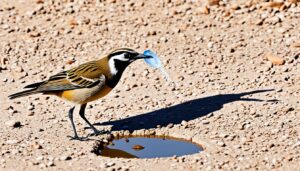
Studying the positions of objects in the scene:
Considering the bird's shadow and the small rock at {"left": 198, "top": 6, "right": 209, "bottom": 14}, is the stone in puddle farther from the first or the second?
the small rock at {"left": 198, "top": 6, "right": 209, "bottom": 14}

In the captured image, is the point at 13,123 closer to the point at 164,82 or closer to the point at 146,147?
the point at 146,147

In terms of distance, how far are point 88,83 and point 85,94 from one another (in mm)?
152

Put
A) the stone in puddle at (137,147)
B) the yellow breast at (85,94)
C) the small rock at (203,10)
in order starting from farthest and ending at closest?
the small rock at (203,10)
the yellow breast at (85,94)
the stone in puddle at (137,147)

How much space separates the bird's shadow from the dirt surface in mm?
16

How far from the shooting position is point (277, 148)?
11.8m

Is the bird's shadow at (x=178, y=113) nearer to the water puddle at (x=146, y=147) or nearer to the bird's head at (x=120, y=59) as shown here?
the water puddle at (x=146, y=147)

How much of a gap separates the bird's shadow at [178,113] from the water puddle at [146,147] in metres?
0.32

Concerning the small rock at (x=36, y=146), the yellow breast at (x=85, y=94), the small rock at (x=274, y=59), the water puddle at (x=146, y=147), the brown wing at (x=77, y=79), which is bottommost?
the water puddle at (x=146, y=147)

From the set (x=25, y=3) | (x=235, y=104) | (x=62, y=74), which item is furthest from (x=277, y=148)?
(x=25, y=3)

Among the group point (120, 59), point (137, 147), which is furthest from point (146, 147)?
point (120, 59)

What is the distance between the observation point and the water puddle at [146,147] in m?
11.9

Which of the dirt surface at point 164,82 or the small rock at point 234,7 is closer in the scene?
the dirt surface at point 164,82

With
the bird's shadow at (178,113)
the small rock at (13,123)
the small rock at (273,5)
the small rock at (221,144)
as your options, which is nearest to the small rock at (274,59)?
the bird's shadow at (178,113)

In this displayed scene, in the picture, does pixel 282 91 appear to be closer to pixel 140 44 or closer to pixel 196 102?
pixel 196 102
